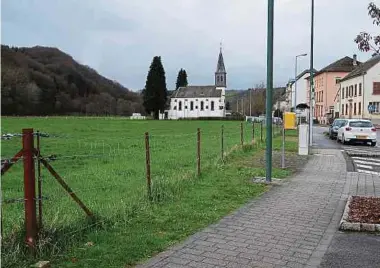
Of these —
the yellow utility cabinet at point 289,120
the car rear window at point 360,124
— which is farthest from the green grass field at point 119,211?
the car rear window at point 360,124

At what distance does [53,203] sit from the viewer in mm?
7297

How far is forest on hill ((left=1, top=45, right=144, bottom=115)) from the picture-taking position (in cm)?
11906

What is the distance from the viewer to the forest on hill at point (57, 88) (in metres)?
119

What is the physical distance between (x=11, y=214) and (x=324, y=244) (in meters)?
4.73

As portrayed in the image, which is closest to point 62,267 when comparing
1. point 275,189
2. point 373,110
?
point 275,189

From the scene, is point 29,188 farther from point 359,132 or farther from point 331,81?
point 331,81

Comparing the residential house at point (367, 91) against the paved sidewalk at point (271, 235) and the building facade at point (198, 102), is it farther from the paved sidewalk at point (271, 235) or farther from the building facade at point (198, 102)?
the building facade at point (198, 102)

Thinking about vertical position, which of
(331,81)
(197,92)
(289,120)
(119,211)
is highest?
(331,81)

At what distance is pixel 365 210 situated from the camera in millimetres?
8180

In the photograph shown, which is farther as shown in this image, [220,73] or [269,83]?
[220,73]

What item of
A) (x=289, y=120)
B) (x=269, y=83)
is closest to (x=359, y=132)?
(x=289, y=120)

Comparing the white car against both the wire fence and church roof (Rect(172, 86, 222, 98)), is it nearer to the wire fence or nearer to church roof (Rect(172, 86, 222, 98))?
the wire fence

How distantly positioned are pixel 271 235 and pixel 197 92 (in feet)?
487

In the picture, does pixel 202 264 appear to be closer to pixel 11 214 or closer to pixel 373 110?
pixel 11 214
